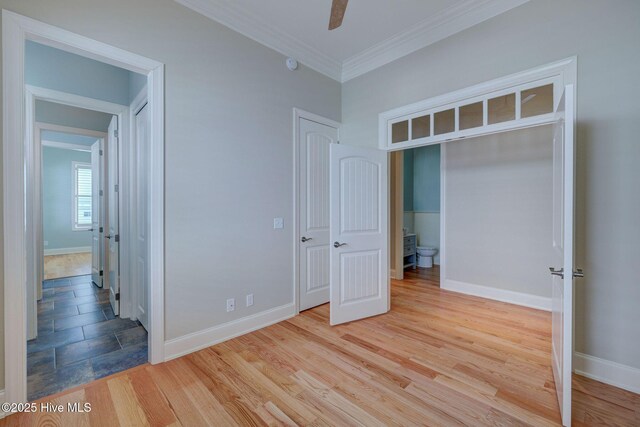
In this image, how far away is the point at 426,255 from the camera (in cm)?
590

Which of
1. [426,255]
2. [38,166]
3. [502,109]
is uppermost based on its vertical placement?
[502,109]

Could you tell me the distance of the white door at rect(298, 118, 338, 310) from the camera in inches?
135

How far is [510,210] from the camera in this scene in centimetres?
381

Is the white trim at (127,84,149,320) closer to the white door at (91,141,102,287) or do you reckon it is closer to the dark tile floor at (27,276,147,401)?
the dark tile floor at (27,276,147,401)

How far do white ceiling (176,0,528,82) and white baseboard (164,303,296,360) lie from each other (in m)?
2.97

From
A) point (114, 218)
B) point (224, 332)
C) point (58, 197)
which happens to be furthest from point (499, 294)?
point (58, 197)

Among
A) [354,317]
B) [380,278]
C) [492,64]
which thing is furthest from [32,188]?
[492,64]

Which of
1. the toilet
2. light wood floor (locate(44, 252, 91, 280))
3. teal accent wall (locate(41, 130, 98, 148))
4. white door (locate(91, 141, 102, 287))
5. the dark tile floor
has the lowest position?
the dark tile floor

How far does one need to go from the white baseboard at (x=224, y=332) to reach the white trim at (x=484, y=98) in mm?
2359

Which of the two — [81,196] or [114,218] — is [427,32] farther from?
[81,196]

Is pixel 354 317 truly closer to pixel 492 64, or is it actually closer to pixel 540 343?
pixel 540 343

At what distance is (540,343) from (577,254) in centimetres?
104

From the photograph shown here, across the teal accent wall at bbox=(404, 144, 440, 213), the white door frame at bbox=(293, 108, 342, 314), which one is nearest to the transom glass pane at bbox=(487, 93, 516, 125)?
the white door frame at bbox=(293, 108, 342, 314)

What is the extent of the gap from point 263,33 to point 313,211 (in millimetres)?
2070
